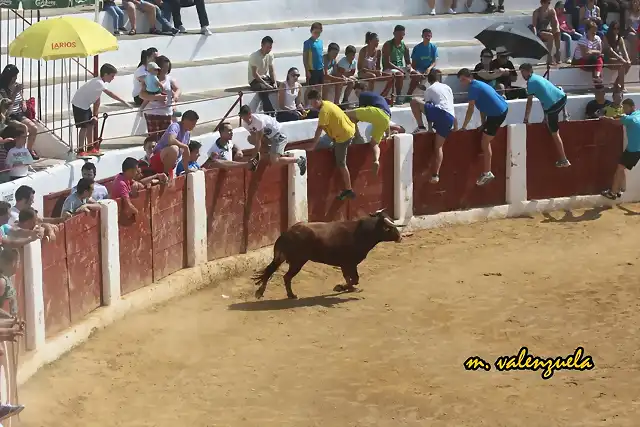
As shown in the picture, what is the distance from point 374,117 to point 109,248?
4053 millimetres

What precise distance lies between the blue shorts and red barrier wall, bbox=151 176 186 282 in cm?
374

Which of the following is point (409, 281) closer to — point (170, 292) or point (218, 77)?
point (170, 292)

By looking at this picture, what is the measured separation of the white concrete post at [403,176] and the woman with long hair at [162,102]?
9.10ft

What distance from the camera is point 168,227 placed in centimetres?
1304

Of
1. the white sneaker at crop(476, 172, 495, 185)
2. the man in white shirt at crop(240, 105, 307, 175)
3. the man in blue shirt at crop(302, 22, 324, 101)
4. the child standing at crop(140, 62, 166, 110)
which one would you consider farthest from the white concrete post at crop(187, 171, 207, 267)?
the man in blue shirt at crop(302, 22, 324, 101)

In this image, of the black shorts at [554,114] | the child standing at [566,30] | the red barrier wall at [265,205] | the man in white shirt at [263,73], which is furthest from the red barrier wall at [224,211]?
the child standing at [566,30]

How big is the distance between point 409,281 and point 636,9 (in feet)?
31.2

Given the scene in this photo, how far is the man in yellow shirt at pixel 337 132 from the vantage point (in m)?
14.3

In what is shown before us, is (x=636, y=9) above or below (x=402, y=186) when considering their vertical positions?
above

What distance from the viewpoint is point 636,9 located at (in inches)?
823

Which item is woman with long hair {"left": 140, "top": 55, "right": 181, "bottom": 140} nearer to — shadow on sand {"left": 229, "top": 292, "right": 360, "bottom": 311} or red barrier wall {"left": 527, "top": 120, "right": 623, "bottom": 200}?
shadow on sand {"left": 229, "top": 292, "right": 360, "bottom": 311}

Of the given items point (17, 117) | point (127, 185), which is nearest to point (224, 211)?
point (127, 185)

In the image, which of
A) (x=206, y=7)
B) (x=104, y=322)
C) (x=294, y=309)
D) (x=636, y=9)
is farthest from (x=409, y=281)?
(x=636, y=9)

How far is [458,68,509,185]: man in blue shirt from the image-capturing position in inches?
611
